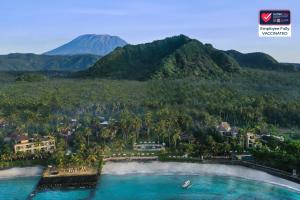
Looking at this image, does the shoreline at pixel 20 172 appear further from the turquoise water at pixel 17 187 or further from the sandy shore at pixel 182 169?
the sandy shore at pixel 182 169

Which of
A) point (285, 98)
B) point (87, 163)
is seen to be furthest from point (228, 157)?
point (285, 98)

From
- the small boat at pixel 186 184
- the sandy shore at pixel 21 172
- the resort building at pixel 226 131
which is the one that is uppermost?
the resort building at pixel 226 131

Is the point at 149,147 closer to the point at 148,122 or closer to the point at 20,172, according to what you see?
the point at 148,122

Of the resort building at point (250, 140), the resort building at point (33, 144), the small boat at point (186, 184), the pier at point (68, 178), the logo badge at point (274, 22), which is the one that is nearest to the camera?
the logo badge at point (274, 22)

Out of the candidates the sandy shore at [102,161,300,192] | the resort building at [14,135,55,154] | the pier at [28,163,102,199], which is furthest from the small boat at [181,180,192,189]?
the resort building at [14,135,55,154]

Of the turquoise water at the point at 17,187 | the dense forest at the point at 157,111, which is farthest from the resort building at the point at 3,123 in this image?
the turquoise water at the point at 17,187

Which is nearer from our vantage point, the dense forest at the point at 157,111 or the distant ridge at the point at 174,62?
the dense forest at the point at 157,111

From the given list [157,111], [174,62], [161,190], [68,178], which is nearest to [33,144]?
[68,178]
